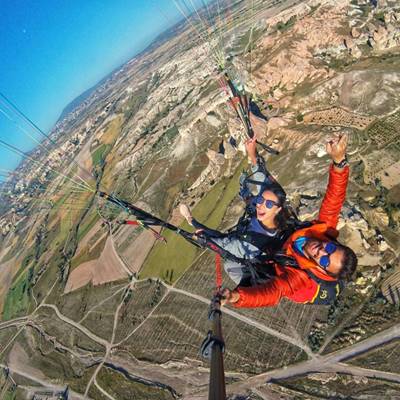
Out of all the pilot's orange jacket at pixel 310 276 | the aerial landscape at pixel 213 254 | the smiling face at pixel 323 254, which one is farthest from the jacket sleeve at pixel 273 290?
the aerial landscape at pixel 213 254

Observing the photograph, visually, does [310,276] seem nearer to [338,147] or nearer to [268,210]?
[268,210]

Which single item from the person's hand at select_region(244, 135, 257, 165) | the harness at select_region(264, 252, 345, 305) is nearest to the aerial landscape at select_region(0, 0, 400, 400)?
the person's hand at select_region(244, 135, 257, 165)

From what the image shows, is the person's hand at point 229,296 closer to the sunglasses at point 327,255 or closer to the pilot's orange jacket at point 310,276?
the pilot's orange jacket at point 310,276

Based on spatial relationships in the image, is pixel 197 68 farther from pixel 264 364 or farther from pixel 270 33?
pixel 264 364

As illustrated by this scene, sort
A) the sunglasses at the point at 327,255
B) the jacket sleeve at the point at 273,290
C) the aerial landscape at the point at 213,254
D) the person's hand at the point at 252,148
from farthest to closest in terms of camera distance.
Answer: the aerial landscape at the point at 213,254, the person's hand at the point at 252,148, the sunglasses at the point at 327,255, the jacket sleeve at the point at 273,290

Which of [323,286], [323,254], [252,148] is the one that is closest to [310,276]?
[323,286]
